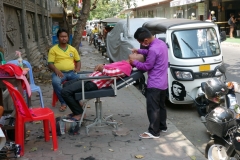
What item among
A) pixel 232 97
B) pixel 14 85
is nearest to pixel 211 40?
pixel 232 97

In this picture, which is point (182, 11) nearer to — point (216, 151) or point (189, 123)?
point (189, 123)

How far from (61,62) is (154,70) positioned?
226 cm

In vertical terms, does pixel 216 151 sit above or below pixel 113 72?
below

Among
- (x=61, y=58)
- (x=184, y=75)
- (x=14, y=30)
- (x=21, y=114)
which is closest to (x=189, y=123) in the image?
(x=184, y=75)

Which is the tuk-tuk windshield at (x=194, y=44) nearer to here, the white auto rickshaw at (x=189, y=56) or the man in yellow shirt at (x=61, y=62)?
the white auto rickshaw at (x=189, y=56)

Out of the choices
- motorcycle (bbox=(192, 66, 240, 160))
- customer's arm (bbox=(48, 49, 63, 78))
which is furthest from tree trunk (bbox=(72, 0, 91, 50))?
motorcycle (bbox=(192, 66, 240, 160))

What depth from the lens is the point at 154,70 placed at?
15.3 feet

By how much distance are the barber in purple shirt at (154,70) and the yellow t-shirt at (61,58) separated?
185 centimetres

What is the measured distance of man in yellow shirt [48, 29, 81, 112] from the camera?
6020 millimetres

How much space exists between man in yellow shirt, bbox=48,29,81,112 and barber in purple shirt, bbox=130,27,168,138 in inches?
72.7

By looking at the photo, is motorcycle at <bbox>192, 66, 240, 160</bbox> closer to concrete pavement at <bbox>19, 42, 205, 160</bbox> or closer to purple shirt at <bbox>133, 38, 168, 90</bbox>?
concrete pavement at <bbox>19, 42, 205, 160</bbox>

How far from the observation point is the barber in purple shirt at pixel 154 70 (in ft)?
15.1

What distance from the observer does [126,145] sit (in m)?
4.52

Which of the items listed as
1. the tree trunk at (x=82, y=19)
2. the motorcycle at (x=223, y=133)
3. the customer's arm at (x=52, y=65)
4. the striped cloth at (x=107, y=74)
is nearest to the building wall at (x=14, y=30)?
the customer's arm at (x=52, y=65)
